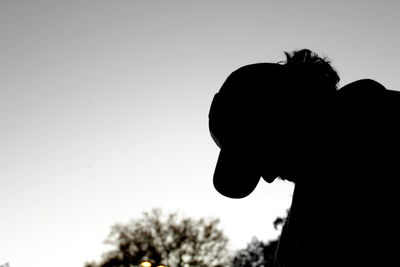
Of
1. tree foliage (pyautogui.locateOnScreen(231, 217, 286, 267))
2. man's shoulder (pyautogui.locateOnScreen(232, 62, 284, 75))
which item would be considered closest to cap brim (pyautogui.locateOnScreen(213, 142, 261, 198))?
man's shoulder (pyautogui.locateOnScreen(232, 62, 284, 75))

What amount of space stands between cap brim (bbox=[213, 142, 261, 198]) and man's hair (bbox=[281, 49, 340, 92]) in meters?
0.49

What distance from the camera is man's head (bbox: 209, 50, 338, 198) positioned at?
4.91ft

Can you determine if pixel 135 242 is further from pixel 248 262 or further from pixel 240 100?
pixel 240 100

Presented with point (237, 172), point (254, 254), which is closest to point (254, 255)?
point (254, 254)

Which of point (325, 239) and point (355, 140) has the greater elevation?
point (355, 140)

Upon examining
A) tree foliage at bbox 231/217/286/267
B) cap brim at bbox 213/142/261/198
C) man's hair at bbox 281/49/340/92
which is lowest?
cap brim at bbox 213/142/261/198

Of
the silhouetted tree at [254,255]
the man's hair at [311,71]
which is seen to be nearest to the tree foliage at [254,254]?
the silhouetted tree at [254,255]

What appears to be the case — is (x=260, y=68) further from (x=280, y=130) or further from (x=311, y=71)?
(x=280, y=130)

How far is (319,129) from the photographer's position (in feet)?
3.93

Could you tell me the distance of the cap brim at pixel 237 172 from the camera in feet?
5.40

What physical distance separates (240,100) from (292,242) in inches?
34.8

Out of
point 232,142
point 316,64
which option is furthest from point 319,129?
point 316,64

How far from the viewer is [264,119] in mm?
1548

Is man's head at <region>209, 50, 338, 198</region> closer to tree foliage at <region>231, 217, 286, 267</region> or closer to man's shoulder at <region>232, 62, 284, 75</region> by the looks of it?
man's shoulder at <region>232, 62, 284, 75</region>
